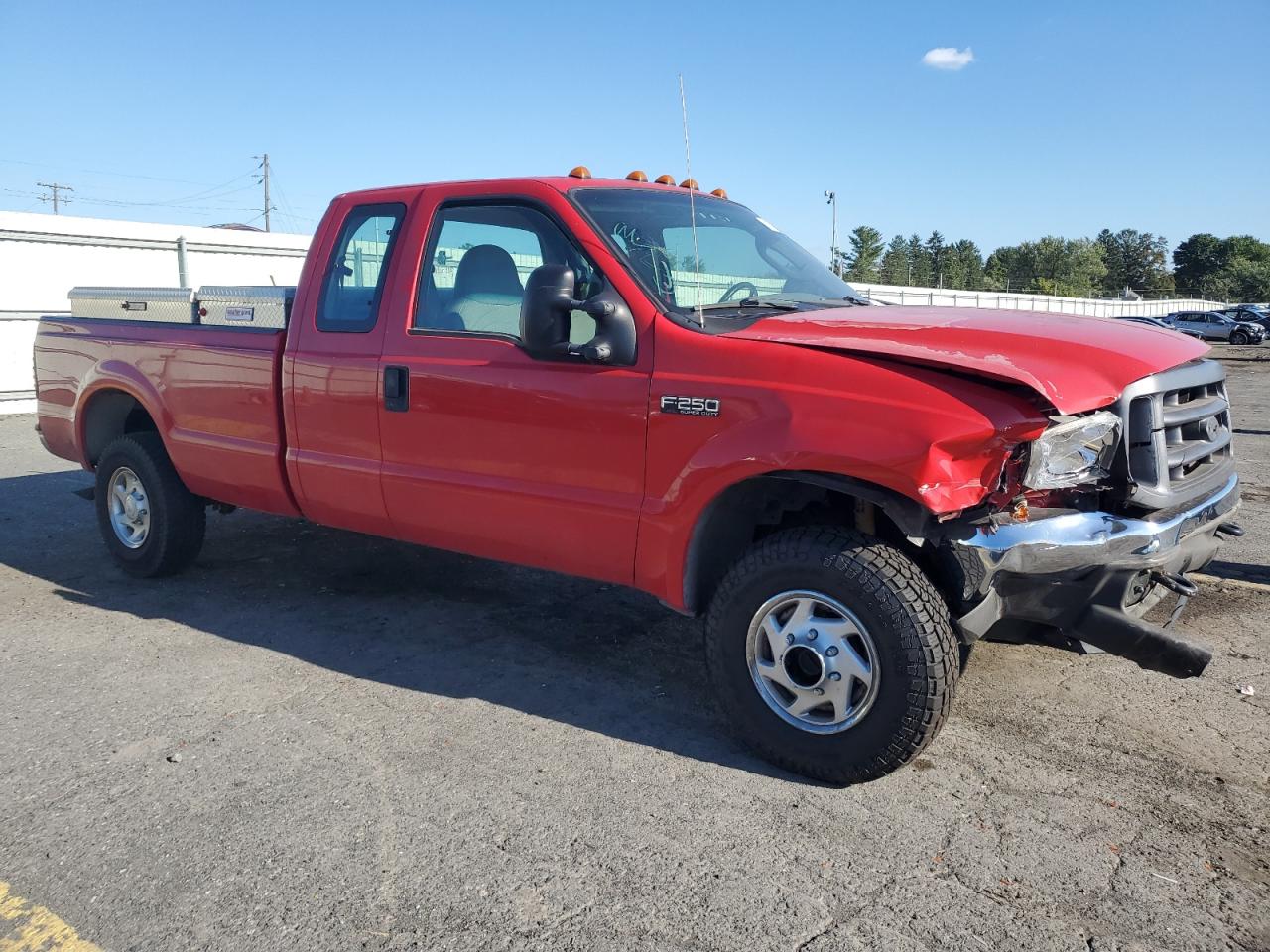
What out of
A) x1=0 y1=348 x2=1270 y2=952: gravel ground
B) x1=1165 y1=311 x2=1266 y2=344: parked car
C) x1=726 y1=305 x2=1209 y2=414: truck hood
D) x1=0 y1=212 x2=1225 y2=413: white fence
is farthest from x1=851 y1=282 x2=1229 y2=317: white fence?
x1=0 y1=212 x2=1225 y2=413: white fence

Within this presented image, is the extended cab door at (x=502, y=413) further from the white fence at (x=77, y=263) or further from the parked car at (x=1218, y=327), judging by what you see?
the parked car at (x=1218, y=327)

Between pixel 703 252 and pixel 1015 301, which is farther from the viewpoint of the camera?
pixel 1015 301

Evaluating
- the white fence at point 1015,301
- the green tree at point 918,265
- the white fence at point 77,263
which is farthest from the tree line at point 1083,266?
the white fence at point 77,263

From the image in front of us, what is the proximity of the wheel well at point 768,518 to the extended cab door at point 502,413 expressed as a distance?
271mm

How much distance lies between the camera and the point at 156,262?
15.6 m

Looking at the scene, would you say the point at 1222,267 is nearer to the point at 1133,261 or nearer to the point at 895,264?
the point at 1133,261

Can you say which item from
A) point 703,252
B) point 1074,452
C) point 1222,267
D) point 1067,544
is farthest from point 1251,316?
point 1222,267

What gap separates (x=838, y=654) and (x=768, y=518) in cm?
63

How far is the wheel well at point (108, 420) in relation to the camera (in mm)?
5863

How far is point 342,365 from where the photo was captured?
445 centimetres

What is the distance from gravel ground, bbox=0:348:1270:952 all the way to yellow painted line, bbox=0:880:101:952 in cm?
4

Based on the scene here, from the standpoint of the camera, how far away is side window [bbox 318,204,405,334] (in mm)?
4469

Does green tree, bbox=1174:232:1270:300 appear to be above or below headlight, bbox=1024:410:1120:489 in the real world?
above

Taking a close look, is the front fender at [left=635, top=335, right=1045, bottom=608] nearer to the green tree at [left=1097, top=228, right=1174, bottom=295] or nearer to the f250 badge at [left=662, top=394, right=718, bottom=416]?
the f250 badge at [left=662, top=394, right=718, bottom=416]
